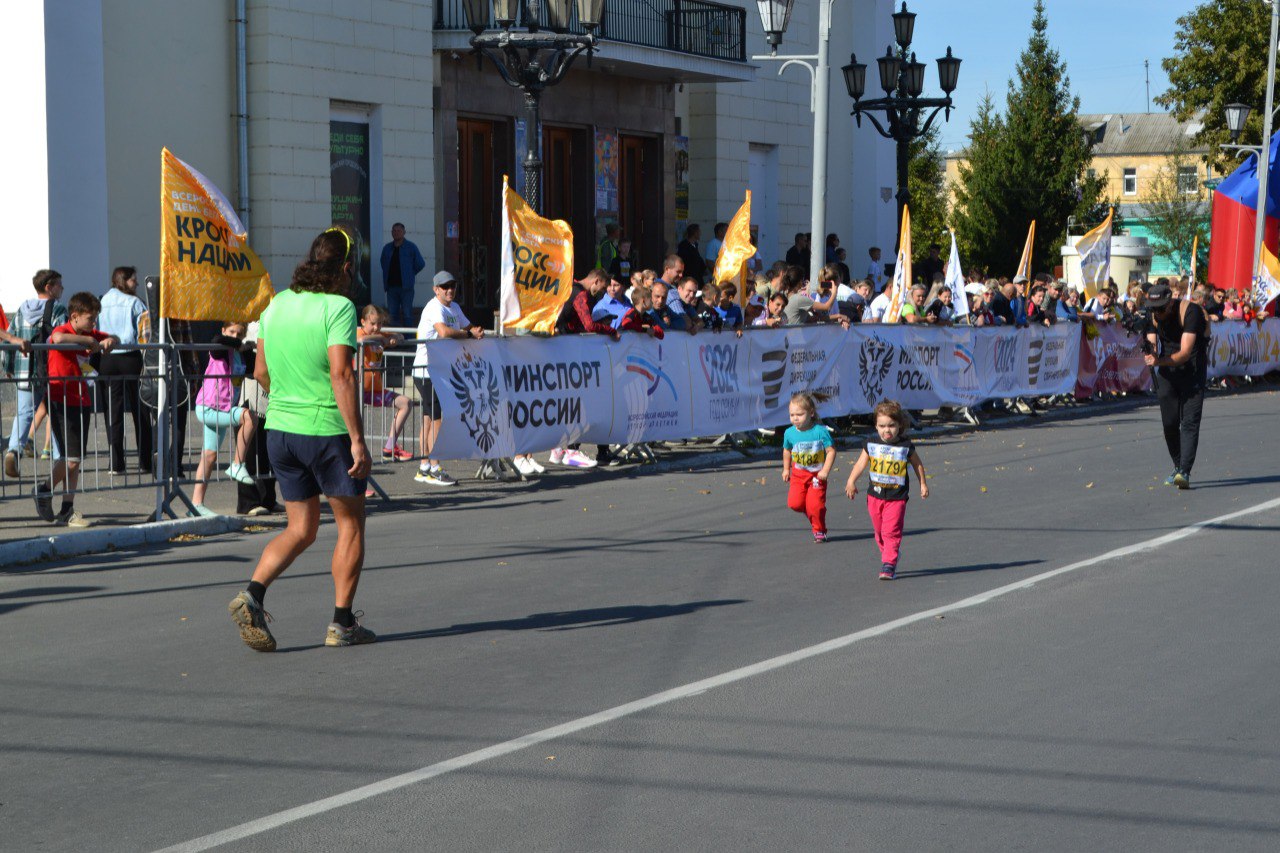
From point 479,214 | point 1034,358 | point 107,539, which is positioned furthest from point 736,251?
point 107,539

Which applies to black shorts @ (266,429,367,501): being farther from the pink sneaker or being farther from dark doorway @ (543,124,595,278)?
dark doorway @ (543,124,595,278)

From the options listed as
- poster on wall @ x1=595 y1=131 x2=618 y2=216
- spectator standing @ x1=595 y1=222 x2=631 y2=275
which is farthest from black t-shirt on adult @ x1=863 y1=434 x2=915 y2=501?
poster on wall @ x1=595 y1=131 x2=618 y2=216

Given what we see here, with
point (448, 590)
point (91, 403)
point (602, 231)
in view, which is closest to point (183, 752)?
point (448, 590)

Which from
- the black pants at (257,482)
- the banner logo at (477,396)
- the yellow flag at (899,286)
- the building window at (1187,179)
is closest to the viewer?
the black pants at (257,482)

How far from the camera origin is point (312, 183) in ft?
83.8

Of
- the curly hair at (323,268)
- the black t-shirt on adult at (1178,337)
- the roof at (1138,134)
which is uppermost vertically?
the roof at (1138,134)

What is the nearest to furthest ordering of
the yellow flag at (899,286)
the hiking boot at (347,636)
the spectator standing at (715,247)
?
the hiking boot at (347,636)
the yellow flag at (899,286)
the spectator standing at (715,247)

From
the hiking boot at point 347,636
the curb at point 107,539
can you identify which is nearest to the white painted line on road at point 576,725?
the hiking boot at point 347,636

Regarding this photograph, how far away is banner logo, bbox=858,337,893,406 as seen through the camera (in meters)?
20.9

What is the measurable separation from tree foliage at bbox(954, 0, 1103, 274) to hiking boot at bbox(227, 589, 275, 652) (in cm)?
4696

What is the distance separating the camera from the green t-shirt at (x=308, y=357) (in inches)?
312

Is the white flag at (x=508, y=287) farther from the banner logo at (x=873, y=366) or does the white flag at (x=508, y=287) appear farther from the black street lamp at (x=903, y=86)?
the black street lamp at (x=903, y=86)

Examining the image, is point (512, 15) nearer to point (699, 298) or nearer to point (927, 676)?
point (699, 298)

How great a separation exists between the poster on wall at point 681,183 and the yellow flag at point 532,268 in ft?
61.1
